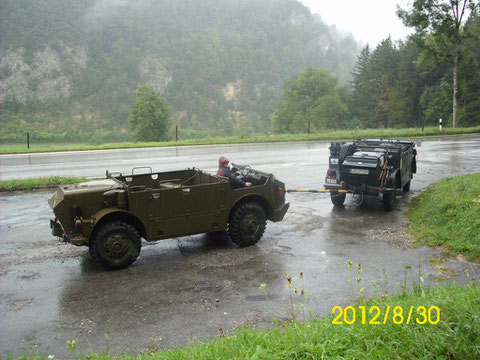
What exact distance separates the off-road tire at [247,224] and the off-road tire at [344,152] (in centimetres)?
337

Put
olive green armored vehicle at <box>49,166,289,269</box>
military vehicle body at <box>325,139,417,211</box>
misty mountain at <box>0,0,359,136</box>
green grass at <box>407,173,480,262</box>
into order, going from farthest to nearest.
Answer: misty mountain at <box>0,0,359,136</box>
military vehicle body at <box>325,139,417,211</box>
green grass at <box>407,173,480,262</box>
olive green armored vehicle at <box>49,166,289,269</box>

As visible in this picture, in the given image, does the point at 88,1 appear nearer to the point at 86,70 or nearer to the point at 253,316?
the point at 86,70

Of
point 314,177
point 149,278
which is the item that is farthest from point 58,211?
point 314,177

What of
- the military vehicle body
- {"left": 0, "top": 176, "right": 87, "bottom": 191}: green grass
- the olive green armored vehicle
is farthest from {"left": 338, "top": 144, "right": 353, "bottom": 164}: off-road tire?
{"left": 0, "top": 176, "right": 87, "bottom": 191}: green grass

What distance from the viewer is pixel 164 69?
5969 inches

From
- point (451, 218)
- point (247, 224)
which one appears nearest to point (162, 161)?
point (247, 224)

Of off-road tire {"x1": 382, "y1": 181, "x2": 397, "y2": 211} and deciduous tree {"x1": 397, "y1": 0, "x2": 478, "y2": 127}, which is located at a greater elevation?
deciduous tree {"x1": 397, "y1": 0, "x2": 478, "y2": 127}

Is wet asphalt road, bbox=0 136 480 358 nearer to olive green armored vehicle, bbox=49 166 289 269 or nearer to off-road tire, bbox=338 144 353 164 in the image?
olive green armored vehicle, bbox=49 166 289 269

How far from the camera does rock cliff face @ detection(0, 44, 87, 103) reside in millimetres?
125250

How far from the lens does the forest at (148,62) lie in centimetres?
12525

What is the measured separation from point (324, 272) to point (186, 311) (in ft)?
7.71

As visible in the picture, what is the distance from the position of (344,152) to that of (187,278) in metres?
5.71

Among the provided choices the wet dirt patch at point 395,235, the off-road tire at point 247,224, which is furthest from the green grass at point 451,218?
the off-road tire at point 247,224

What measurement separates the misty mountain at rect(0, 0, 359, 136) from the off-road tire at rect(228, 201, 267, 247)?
9636 centimetres
